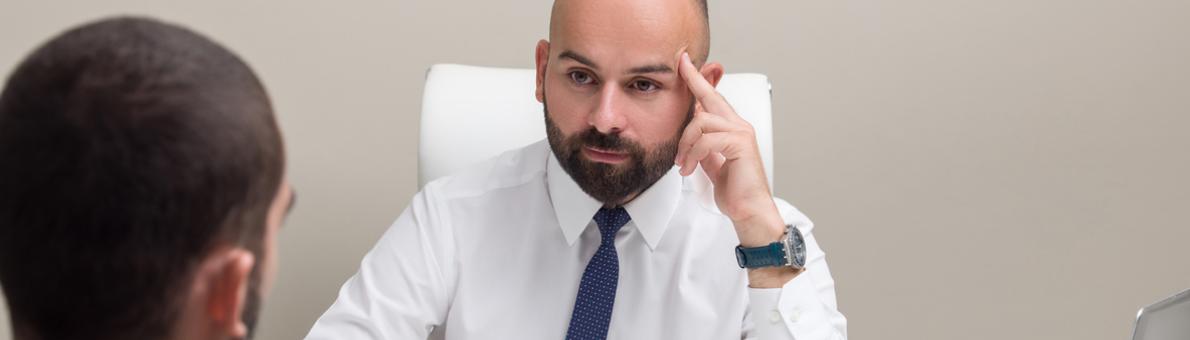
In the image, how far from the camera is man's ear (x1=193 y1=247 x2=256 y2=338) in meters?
0.85

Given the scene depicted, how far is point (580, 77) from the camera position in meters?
1.74

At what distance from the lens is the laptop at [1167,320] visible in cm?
117

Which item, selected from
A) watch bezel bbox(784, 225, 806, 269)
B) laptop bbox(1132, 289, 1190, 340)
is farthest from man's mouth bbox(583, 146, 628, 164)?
laptop bbox(1132, 289, 1190, 340)

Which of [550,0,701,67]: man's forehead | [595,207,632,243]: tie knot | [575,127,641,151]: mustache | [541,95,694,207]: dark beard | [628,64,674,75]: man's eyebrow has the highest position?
[550,0,701,67]: man's forehead

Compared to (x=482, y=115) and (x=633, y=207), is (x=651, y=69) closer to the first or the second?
(x=633, y=207)

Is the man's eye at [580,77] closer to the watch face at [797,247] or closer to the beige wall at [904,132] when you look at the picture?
the watch face at [797,247]

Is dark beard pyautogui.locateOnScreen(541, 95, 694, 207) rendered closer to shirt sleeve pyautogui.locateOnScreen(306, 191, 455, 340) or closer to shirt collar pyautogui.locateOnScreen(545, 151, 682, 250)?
shirt collar pyautogui.locateOnScreen(545, 151, 682, 250)

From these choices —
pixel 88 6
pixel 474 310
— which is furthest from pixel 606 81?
pixel 88 6

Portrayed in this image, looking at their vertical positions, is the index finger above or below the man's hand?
above

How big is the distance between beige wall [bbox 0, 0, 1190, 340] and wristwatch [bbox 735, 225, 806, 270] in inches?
40.3

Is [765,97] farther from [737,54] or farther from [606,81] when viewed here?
[737,54]

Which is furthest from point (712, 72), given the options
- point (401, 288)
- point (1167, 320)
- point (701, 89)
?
point (1167, 320)

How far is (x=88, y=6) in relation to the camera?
8.27 feet

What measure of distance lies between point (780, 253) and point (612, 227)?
26cm
